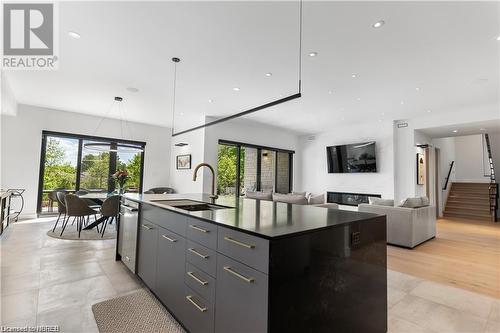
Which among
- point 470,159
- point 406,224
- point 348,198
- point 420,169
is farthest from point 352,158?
point 470,159

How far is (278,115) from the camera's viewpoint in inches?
275

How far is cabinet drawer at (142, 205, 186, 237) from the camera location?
1990mm

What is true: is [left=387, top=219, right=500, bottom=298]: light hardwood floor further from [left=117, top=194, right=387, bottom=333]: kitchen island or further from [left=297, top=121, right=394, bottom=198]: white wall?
[left=297, top=121, right=394, bottom=198]: white wall

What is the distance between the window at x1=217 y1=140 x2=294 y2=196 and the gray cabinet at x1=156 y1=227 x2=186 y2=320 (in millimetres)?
5300

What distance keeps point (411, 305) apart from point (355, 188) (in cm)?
592

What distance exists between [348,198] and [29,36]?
837 cm

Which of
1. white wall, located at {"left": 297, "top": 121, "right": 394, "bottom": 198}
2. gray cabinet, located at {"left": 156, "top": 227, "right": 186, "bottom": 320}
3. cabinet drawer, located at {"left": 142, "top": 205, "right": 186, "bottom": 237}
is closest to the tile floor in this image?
gray cabinet, located at {"left": 156, "top": 227, "right": 186, "bottom": 320}

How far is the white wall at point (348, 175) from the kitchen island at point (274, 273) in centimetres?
620

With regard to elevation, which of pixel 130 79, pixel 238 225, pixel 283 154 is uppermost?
pixel 130 79

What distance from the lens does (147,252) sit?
8.36 ft

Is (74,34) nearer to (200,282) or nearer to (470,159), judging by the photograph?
(200,282)

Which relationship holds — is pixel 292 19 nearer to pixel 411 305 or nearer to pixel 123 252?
pixel 411 305

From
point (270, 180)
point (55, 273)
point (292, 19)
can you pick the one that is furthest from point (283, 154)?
point (55, 273)

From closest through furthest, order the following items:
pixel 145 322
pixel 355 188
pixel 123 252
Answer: pixel 145 322 < pixel 123 252 < pixel 355 188
